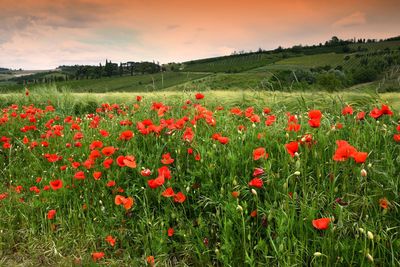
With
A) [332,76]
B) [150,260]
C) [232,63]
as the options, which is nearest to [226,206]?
[150,260]

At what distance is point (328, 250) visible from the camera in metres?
2.24

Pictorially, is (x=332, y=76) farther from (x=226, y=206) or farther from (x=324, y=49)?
(x=324, y=49)

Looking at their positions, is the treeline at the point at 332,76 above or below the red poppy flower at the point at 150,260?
above

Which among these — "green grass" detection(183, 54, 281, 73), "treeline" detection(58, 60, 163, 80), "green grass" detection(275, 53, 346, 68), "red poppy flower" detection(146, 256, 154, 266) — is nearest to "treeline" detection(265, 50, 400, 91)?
"green grass" detection(275, 53, 346, 68)

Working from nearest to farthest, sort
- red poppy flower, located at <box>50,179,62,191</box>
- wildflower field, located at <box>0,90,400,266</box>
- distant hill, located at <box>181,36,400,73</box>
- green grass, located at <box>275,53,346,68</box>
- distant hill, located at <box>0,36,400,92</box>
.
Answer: wildflower field, located at <box>0,90,400,266</box>
red poppy flower, located at <box>50,179,62,191</box>
distant hill, located at <box>0,36,400,92</box>
green grass, located at <box>275,53,346,68</box>
distant hill, located at <box>181,36,400,73</box>

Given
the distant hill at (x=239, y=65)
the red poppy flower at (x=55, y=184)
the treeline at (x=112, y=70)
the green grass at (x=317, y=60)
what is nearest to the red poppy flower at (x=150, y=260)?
the red poppy flower at (x=55, y=184)

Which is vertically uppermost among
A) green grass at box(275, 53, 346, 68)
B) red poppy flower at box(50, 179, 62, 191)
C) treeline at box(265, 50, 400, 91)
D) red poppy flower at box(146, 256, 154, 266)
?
green grass at box(275, 53, 346, 68)

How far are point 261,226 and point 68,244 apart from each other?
1.63m

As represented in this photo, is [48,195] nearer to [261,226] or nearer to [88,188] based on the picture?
[88,188]

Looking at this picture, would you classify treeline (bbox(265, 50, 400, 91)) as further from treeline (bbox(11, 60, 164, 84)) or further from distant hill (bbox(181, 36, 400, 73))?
treeline (bbox(11, 60, 164, 84))

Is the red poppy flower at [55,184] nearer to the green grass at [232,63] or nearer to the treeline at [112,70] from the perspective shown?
the green grass at [232,63]

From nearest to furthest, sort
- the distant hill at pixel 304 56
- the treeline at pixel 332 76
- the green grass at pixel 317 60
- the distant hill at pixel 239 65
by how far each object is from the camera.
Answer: the treeline at pixel 332 76, the distant hill at pixel 239 65, the green grass at pixel 317 60, the distant hill at pixel 304 56

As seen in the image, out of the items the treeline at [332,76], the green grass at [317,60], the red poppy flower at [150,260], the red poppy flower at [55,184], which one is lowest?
the red poppy flower at [150,260]

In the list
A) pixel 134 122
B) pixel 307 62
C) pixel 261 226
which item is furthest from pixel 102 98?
pixel 307 62
